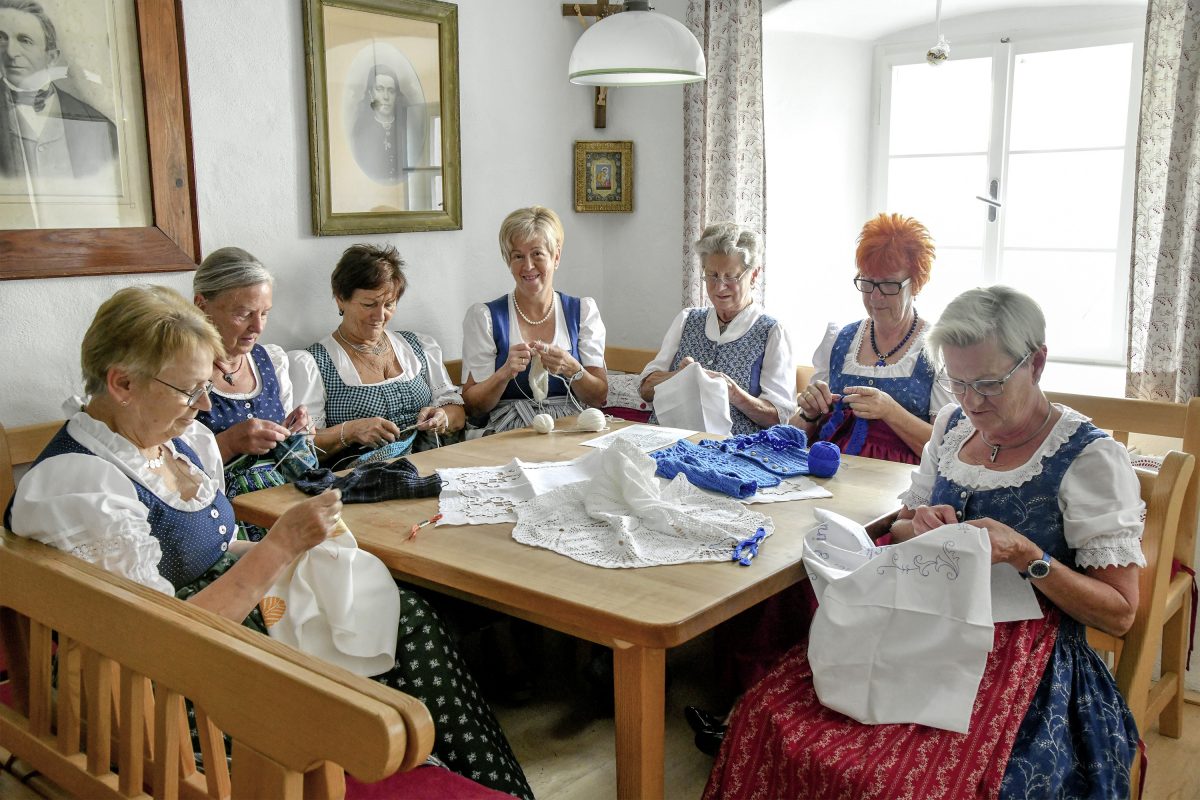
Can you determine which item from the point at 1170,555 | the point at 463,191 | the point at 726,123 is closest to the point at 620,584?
the point at 1170,555

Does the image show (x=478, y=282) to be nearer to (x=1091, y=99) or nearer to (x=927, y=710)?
(x=1091, y=99)

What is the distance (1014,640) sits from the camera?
1810 mm

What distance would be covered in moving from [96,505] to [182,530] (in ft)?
0.82

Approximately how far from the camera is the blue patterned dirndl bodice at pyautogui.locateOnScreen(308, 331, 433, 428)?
3127 mm

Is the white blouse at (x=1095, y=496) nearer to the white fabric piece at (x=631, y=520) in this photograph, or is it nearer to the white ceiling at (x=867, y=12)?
the white fabric piece at (x=631, y=520)

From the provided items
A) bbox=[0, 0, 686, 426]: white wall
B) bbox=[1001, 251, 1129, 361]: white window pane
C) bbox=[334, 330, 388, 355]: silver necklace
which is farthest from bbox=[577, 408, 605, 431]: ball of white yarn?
bbox=[1001, 251, 1129, 361]: white window pane

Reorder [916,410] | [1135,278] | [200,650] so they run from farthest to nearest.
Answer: [1135,278] → [916,410] → [200,650]

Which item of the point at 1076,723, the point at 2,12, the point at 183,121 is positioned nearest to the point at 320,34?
the point at 183,121

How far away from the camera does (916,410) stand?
286 cm

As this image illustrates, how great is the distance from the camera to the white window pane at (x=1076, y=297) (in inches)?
153

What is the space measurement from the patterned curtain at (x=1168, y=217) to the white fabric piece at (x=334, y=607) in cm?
245

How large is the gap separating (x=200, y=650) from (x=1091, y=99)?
12.2 ft

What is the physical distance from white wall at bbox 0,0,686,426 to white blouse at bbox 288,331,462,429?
10.9 inches

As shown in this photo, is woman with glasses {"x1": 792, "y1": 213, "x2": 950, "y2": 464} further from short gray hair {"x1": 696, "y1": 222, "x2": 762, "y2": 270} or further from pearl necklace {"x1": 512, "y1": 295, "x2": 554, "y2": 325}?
pearl necklace {"x1": 512, "y1": 295, "x2": 554, "y2": 325}
